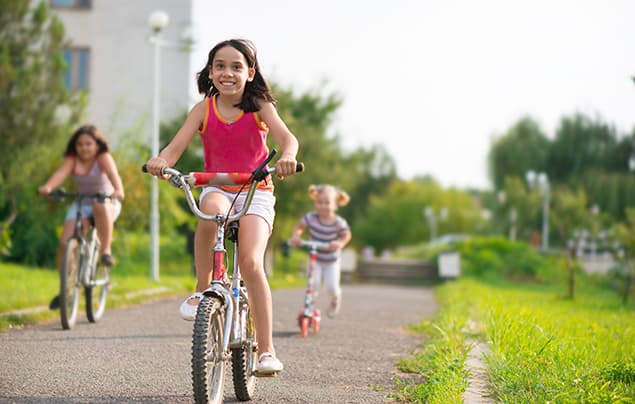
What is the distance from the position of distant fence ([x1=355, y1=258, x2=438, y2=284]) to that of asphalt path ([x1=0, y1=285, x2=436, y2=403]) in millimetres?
20386

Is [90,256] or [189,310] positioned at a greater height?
[90,256]

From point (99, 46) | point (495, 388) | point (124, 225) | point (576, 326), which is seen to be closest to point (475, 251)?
point (99, 46)

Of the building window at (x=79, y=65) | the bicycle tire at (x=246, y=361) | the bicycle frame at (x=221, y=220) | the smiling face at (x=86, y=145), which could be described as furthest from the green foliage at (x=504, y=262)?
the bicycle frame at (x=221, y=220)

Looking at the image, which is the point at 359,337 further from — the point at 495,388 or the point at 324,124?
the point at 324,124

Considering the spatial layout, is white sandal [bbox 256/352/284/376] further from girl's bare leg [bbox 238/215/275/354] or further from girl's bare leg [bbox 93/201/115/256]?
girl's bare leg [bbox 93/201/115/256]

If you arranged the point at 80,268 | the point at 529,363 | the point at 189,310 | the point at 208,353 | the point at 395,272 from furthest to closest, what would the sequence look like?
the point at 395,272, the point at 80,268, the point at 529,363, the point at 189,310, the point at 208,353

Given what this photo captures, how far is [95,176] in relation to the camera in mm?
8500

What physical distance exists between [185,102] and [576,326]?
21.0 metres

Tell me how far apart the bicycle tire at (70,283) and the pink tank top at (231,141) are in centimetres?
328

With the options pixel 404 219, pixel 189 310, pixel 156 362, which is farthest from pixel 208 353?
pixel 404 219

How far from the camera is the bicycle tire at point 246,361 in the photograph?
453 cm

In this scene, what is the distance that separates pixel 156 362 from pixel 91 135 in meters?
3.30

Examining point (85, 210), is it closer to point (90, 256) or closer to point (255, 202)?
point (90, 256)

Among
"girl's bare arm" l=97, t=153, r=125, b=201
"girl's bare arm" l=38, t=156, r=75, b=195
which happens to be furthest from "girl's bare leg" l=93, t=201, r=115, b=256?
"girl's bare arm" l=38, t=156, r=75, b=195
